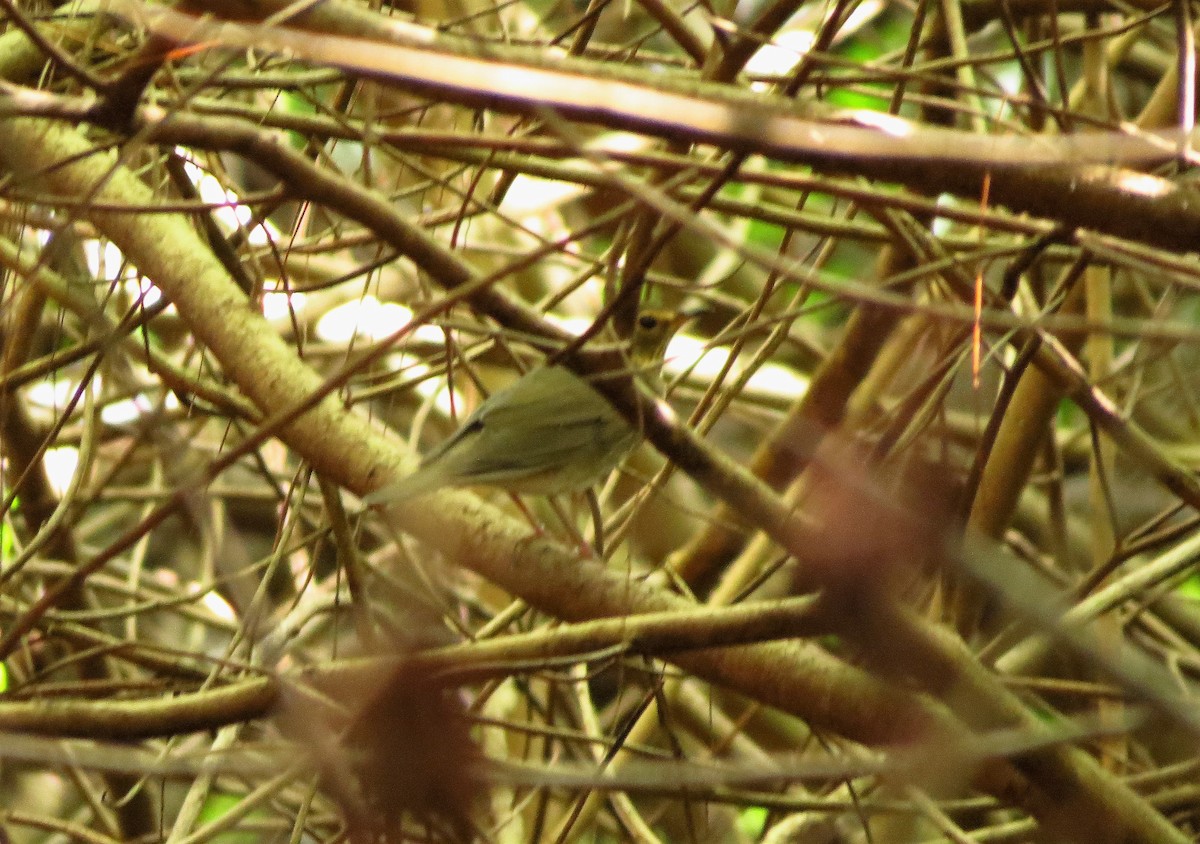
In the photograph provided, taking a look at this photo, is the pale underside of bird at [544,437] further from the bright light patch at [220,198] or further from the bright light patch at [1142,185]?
the bright light patch at [1142,185]

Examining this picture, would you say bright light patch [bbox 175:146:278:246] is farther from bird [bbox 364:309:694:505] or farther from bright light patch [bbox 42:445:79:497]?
bright light patch [bbox 42:445:79:497]

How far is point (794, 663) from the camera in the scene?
8.57ft

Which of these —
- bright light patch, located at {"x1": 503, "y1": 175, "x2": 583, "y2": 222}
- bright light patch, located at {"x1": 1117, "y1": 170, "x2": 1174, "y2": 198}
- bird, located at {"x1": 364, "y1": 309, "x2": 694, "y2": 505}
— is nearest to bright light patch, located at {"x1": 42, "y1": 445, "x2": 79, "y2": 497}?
bird, located at {"x1": 364, "y1": 309, "x2": 694, "y2": 505}

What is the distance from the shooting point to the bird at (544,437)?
371cm

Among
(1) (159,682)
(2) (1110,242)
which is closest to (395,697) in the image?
(1) (159,682)

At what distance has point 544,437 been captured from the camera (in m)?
3.86

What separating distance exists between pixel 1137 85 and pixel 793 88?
4901mm

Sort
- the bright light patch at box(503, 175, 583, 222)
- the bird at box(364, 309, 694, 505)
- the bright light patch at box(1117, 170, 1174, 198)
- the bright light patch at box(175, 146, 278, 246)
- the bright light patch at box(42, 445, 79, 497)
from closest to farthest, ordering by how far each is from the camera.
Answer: the bright light patch at box(1117, 170, 1174, 198)
the bright light patch at box(175, 146, 278, 246)
the bird at box(364, 309, 694, 505)
the bright light patch at box(42, 445, 79, 497)
the bright light patch at box(503, 175, 583, 222)

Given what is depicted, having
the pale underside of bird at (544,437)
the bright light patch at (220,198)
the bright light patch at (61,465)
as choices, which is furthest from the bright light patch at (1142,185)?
the bright light patch at (61,465)

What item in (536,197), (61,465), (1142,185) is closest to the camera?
(1142,185)

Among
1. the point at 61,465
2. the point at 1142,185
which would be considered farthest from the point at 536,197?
the point at 1142,185

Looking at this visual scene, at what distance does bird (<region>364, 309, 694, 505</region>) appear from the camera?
371 centimetres

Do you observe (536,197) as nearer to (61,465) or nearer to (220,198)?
(61,465)

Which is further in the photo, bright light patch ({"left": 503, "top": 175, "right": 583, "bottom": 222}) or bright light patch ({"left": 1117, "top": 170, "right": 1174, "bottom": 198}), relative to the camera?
bright light patch ({"left": 503, "top": 175, "right": 583, "bottom": 222})
